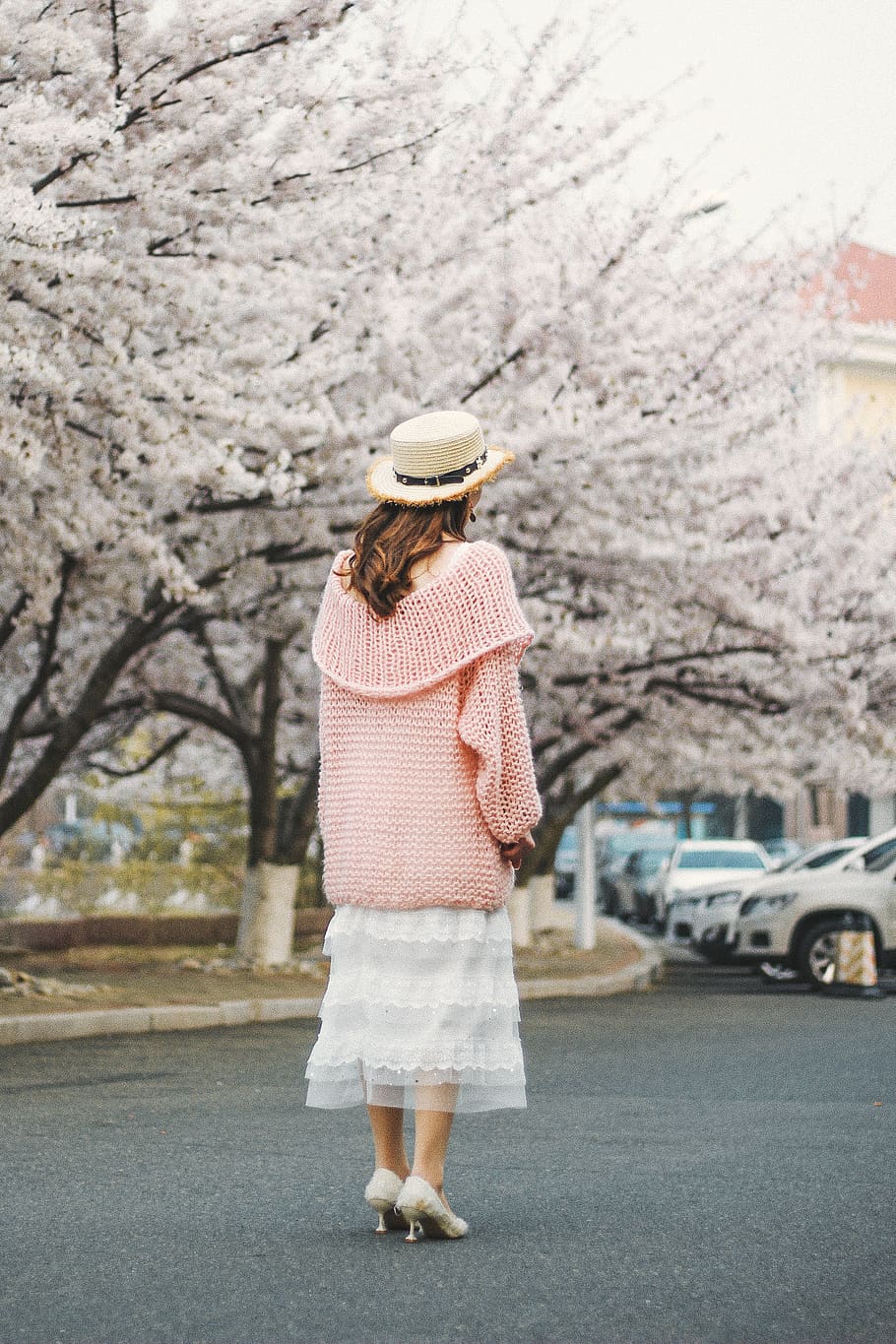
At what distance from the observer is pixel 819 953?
1855 centimetres

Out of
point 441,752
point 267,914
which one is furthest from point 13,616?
point 441,752

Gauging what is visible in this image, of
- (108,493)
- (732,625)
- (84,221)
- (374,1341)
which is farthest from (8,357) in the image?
(732,625)

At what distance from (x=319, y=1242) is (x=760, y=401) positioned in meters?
12.8

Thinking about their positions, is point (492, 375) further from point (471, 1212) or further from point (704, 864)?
point (704, 864)

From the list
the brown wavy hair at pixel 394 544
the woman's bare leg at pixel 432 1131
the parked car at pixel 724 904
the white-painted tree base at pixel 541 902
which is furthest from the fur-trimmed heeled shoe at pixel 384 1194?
the white-painted tree base at pixel 541 902

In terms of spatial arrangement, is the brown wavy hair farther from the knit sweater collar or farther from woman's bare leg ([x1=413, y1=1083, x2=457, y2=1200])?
woman's bare leg ([x1=413, y1=1083, x2=457, y2=1200])

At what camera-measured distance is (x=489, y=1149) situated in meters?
7.03

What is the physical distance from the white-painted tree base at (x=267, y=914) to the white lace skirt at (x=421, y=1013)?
13.1m

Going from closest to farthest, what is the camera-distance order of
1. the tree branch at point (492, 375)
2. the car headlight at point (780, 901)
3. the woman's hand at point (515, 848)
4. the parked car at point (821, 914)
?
1. the woman's hand at point (515, 848)
2. the tree branch at point (492, 375)
3. the parked car at point (821, 914)
4. the car headlight at point (780, 901)

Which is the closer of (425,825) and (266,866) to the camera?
(425,825)

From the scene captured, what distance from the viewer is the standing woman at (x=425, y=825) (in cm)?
504

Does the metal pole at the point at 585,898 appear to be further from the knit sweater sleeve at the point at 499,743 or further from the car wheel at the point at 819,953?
the knit sweater sleeve at the point at 499,743

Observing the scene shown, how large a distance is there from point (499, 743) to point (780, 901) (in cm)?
1416

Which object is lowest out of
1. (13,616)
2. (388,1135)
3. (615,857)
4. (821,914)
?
(388,1135)
